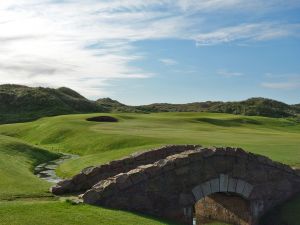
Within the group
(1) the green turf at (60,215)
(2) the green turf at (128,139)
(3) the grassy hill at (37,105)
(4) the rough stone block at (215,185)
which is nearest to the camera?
(1) the green turf at (60,215)

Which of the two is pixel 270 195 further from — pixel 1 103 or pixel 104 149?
Result: pixel 1 103

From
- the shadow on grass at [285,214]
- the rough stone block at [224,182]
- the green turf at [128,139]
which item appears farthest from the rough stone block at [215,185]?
the green turf at [128,139]

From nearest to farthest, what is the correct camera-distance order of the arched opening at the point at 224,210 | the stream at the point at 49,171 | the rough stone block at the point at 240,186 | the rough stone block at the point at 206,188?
1. the rough stone block at the point at 206,188
2. the rough stone block at the point at 240,186
3. the arched opening at the point at 224,210
4. the stream at the point at 49,171

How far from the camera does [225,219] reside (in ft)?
86.3

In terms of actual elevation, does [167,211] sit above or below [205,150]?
below

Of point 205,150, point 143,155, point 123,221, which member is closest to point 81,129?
point 143,155

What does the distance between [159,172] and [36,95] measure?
405 ft

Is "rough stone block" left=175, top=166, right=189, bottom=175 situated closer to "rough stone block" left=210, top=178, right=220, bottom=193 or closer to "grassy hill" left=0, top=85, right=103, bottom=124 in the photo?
"rough stone block" left=210, top=178, right=220, bottom=193

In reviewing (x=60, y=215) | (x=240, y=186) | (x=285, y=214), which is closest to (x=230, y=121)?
(x=285, y=214)

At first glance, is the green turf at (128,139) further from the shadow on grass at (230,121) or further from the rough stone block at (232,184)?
the rough stone block at (232,184)

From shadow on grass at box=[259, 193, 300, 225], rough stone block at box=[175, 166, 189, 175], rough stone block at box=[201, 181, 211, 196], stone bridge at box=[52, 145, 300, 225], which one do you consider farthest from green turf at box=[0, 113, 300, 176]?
rough stone block at box=[175, 166, 189, 175]

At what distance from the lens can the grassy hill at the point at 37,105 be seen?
120613 millimetres

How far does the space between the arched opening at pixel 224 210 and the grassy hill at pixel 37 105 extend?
89.5 meters

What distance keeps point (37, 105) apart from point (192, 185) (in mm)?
113142
